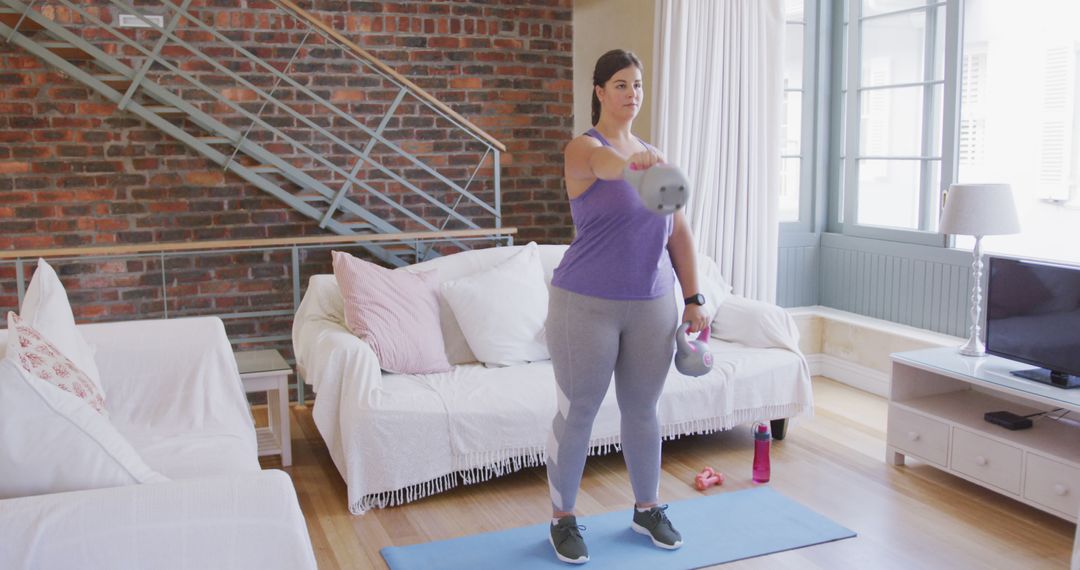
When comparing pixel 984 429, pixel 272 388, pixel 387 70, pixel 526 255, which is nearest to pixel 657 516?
pixel 984 429

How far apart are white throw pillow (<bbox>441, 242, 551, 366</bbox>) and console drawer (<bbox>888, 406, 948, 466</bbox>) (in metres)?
1.37

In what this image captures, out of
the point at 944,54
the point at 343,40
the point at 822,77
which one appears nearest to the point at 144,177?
the point at 343,40

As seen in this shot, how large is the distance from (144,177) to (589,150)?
119 inches

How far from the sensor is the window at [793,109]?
5.19 m

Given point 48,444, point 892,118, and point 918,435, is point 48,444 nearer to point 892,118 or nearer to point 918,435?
point 918,435

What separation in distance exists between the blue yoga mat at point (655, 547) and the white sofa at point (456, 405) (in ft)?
1.20

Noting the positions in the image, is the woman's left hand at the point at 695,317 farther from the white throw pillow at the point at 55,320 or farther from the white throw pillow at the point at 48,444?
the white throw pillow at the point at 55,320

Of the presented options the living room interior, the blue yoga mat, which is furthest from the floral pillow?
the blue yoga mat

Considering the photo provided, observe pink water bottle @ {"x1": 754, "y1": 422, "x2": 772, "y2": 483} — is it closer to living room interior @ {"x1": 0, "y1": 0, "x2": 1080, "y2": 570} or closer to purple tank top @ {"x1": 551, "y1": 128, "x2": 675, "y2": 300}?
living room interior @ {"x1": 0, "y1": 0, "x2": 1080, "y2": 570}

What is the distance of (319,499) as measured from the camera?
3.44 m

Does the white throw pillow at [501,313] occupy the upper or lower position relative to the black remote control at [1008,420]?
upper

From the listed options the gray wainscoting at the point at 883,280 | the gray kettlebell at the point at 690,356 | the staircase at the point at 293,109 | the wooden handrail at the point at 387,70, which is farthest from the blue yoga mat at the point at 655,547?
the wooden handrail at the point at 387,70

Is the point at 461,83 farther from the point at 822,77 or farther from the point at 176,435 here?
the point at 176,435

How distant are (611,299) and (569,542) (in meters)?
0.76
